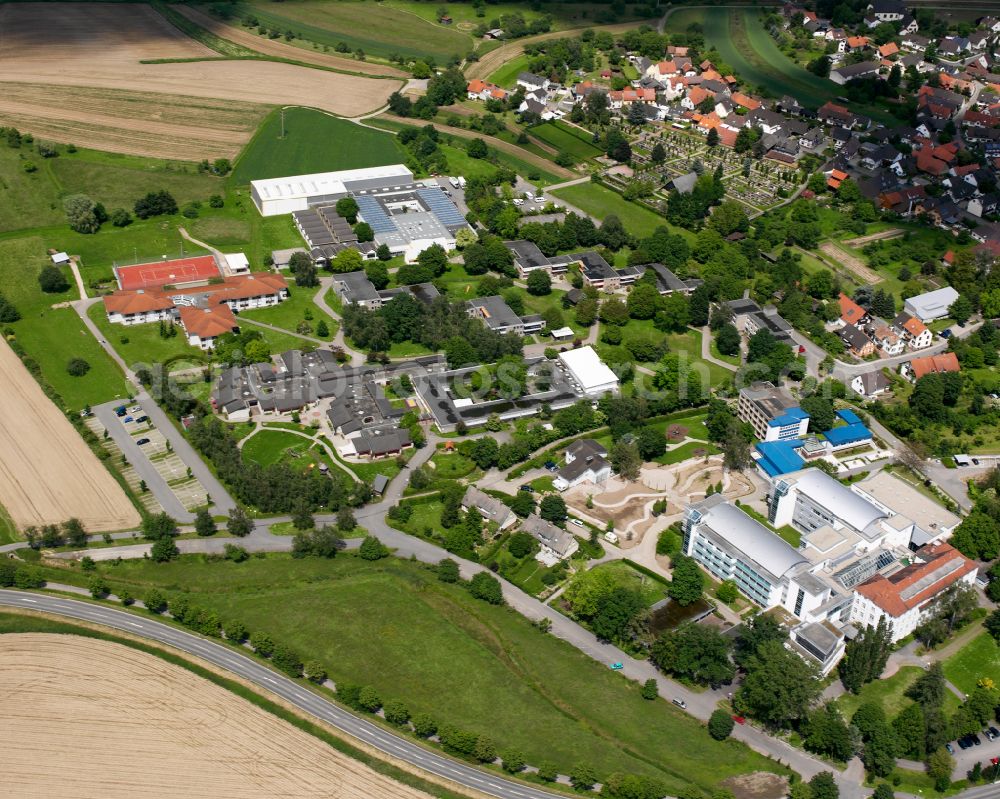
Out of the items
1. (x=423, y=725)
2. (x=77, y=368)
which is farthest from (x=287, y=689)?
(x=77, y=368)

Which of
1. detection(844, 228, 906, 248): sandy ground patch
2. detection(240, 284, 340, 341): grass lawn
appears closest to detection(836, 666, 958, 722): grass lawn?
detection(240, 284, 340, 341): grass lawn

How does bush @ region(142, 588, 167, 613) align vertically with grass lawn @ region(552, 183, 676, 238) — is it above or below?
below

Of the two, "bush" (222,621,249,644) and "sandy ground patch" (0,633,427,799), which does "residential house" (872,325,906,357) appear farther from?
"bush" (222,621,249,644)

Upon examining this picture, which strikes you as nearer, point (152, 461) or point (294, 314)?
point (152, 461)

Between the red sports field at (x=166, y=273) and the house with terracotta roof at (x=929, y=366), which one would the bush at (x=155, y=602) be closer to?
the red sports field at (x=166, y=273)

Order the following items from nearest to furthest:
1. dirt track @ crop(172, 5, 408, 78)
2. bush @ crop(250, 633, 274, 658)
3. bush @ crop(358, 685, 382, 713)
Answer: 1. bush @ crop(358, 685, 382, 713)
2. bush @ crop(250, 633, 274, 658)
3. dirt track @ crop(172, 5, 408, 78)

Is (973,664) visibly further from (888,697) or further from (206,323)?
(206,323)

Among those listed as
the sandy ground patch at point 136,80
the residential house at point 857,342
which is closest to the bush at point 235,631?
the residential house at point 857,342
